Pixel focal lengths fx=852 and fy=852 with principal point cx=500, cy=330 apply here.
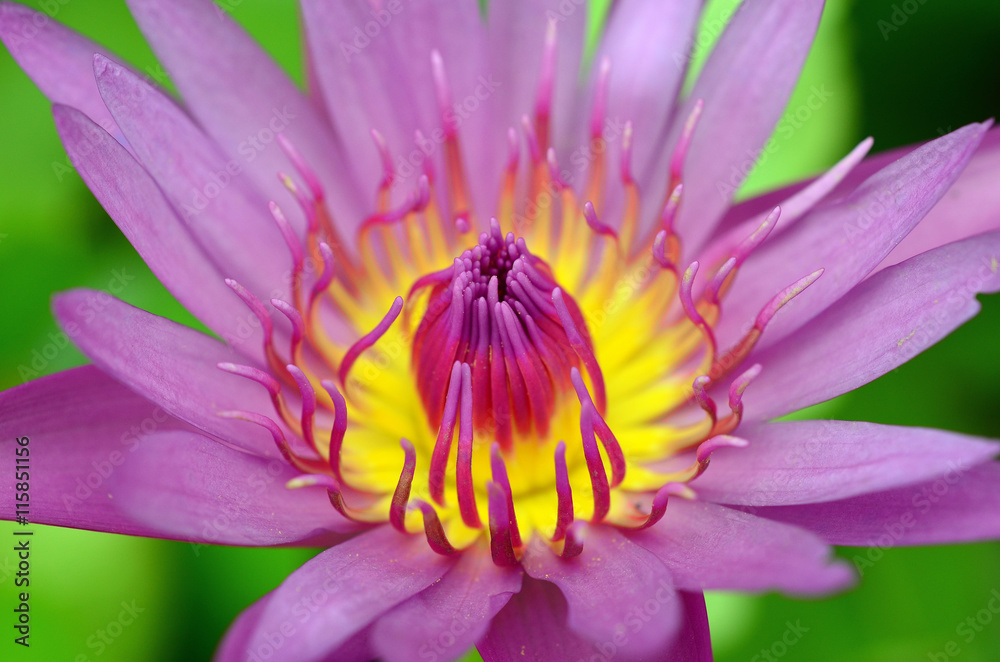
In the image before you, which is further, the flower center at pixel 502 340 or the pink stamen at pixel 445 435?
the flower center at pixel 502 340

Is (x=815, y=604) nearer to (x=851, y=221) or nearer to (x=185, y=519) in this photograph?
(x=851, y=221)

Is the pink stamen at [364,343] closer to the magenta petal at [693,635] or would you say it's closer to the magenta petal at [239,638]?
the magenta petal at [239,638]

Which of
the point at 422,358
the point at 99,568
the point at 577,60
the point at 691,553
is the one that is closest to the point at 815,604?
the point at 691,553

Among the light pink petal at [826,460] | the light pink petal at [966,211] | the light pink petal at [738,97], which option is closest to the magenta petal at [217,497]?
the light pink petal at [826,460]

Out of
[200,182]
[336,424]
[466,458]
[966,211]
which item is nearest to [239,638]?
[336,424]

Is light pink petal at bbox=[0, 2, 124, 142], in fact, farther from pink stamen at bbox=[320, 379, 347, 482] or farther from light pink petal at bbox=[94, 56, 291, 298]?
pink stamen at bbox=[320, 379, 347, 482]

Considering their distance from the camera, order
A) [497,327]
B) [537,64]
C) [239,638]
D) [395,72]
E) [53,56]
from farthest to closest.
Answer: [537,64]
[395,72]
[53,56]
[497,327]
[239,638]

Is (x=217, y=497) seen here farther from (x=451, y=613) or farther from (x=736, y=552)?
(x=736, y=552)
